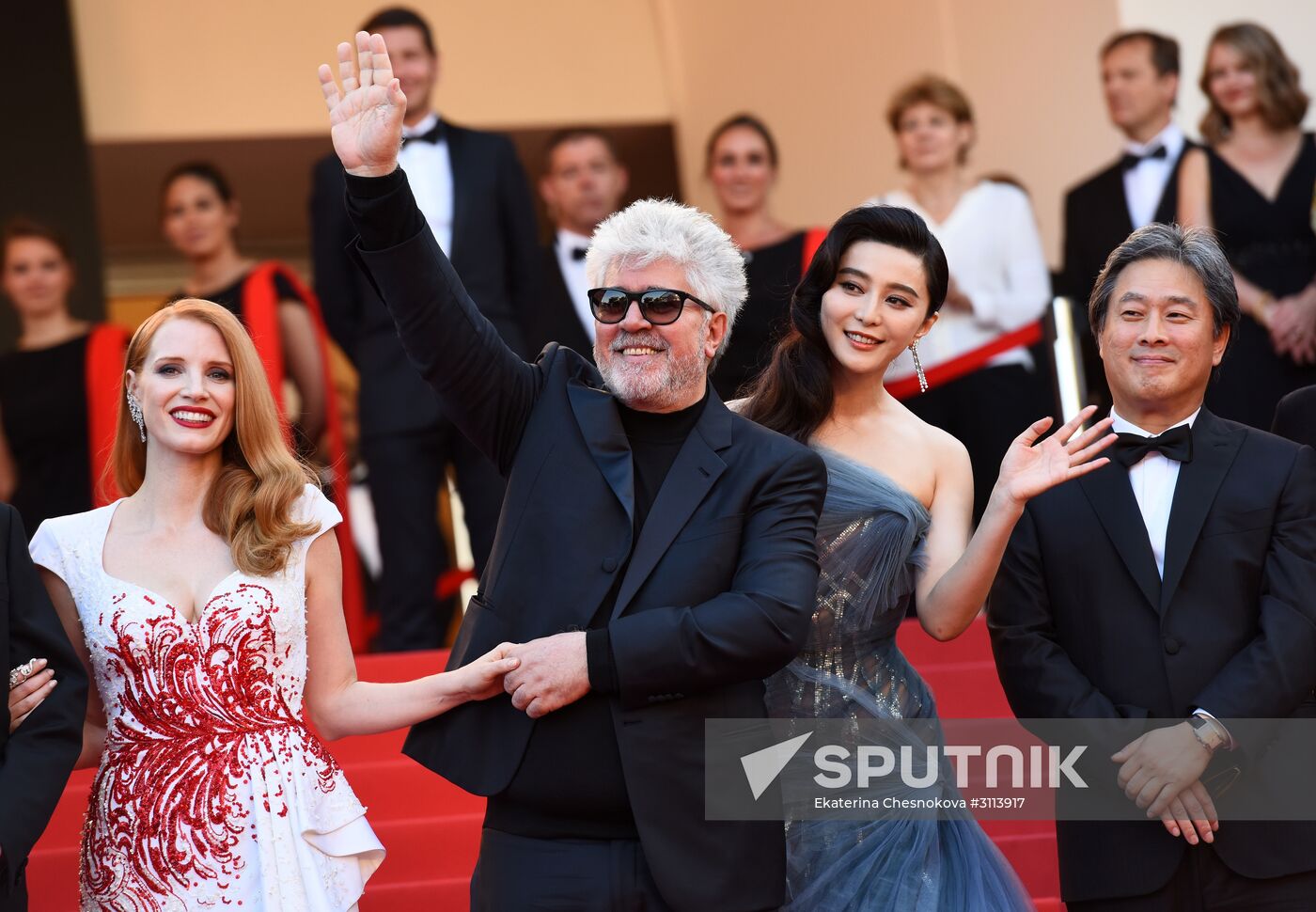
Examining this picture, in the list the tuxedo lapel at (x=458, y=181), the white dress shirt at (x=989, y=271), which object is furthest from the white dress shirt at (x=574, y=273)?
the white dress shirt at (x=989, y=271)

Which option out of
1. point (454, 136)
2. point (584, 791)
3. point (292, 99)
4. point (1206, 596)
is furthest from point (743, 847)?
point (292, 99)

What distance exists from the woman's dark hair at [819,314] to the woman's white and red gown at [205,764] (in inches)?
44.5

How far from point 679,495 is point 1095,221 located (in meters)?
3.84

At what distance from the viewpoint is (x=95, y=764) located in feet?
11.4

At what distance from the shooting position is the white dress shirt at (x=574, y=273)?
6.54 metres

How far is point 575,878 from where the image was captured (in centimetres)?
317

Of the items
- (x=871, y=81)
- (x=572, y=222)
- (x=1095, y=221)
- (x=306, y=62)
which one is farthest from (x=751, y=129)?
(x=306, y=62)

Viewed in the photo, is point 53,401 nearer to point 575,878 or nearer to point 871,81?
point 575,878

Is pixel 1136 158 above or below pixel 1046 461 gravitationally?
above

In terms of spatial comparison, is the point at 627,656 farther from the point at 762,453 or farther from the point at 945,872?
the point at 945,872

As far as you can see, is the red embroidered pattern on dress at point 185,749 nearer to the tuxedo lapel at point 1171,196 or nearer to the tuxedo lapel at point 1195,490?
the tuxedo lapel at point 1195,490

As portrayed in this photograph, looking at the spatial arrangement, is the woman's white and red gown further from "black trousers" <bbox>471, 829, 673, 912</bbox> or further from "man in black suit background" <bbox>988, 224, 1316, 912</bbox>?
"man in black suit background" <bbox>988, 224, 1316, 912</bbox>

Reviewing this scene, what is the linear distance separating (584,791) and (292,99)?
8.51m

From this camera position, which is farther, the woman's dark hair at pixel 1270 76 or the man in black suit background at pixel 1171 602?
the woman's dark hair at pixel 1270 76
